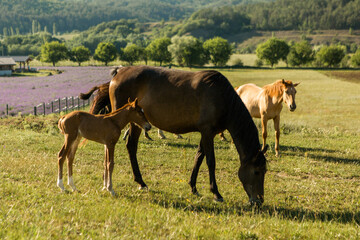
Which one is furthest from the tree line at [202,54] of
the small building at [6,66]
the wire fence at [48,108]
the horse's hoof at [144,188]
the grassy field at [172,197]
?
the horse's hoof at [144,188]

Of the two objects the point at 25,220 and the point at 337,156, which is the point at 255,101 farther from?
the point at 25,220

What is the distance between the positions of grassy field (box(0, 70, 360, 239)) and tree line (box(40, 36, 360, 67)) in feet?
365

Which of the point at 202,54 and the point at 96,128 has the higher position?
the point at 202,54

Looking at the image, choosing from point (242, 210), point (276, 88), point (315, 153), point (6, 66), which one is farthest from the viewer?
point (6, 66)

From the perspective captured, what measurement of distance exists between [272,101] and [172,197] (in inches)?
292

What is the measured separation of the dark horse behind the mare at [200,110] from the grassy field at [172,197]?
0.83 meters

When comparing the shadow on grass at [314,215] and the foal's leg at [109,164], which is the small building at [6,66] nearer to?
the foal's leg at [109,164]

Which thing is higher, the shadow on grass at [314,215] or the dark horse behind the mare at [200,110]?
the dark horse behind the mare at [200,110]

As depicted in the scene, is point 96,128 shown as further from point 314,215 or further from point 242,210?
point 314,215

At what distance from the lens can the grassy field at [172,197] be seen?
4.95m

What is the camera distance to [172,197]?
7.44m

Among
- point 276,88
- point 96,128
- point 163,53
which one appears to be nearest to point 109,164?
point 96,128

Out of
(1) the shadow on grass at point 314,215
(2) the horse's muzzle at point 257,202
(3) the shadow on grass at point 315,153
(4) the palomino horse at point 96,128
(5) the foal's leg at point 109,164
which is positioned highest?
(4) the palomino horse at point 96,128

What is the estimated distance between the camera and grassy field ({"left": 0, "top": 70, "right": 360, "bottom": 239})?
4.95 m
